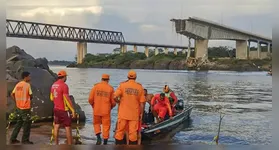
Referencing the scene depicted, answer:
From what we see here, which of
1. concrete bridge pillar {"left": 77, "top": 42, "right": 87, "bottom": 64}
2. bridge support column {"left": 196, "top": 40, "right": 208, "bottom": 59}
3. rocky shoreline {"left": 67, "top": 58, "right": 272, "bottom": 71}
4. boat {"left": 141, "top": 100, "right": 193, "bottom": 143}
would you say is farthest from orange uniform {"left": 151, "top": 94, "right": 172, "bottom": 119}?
bridge support column {"left": 196, "top": 40, "right": 208, "bottom": 59}

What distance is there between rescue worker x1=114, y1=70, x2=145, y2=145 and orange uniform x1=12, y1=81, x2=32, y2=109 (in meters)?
2.19

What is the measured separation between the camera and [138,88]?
8688 millimetres

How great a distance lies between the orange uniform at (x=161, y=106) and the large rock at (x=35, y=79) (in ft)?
12.9

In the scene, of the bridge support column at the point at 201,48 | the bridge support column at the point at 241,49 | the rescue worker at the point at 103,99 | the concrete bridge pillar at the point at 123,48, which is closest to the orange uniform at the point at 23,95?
the rescue worker at the point at 103,99

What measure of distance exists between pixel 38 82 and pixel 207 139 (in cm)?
714

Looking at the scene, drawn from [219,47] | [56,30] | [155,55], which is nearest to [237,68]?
[219,47]

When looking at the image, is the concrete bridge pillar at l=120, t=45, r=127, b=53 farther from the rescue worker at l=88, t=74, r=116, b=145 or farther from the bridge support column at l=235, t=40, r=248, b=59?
the rescue worker at l=88, t=74, r=116, b=145

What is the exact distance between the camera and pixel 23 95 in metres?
9.74

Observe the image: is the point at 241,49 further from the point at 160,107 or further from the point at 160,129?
the point at 160,107

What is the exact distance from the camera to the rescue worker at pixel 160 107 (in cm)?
1423

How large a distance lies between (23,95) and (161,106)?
5970 millimetres

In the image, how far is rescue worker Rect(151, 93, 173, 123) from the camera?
46.7 feet

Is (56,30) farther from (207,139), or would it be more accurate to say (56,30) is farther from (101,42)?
(207,139)

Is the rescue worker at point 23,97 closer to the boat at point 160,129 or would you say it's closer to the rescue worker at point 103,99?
the rescue worker at point 103,99
